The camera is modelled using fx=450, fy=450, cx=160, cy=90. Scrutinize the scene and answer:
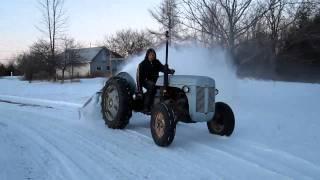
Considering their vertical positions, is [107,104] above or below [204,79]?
below

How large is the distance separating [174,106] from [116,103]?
6.51 feet

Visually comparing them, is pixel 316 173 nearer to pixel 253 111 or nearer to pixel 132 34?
pixel 253 111

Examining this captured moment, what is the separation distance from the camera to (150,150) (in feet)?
26.3

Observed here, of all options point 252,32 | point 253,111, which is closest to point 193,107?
point 253,111

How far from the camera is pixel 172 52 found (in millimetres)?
15281

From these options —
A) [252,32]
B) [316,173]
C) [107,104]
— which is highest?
[252,32]

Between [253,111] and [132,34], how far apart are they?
61753 millimetres

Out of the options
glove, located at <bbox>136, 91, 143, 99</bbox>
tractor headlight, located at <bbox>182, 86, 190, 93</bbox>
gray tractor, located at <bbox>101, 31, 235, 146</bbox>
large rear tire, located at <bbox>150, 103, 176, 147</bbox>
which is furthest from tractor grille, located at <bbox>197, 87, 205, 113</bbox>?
glove, located at <bbox>136, 91, 143, 99</bbox>

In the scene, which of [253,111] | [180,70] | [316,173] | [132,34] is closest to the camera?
[316,173]

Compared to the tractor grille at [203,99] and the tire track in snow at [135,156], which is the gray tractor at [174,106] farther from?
the tire track in snow at [135,156]

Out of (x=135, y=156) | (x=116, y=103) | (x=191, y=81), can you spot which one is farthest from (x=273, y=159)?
(x=116, y=103)

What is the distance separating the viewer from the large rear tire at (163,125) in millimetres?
8055

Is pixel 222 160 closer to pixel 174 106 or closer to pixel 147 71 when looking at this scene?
pixel 174 106

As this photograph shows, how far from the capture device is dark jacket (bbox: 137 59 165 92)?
9594 mm
